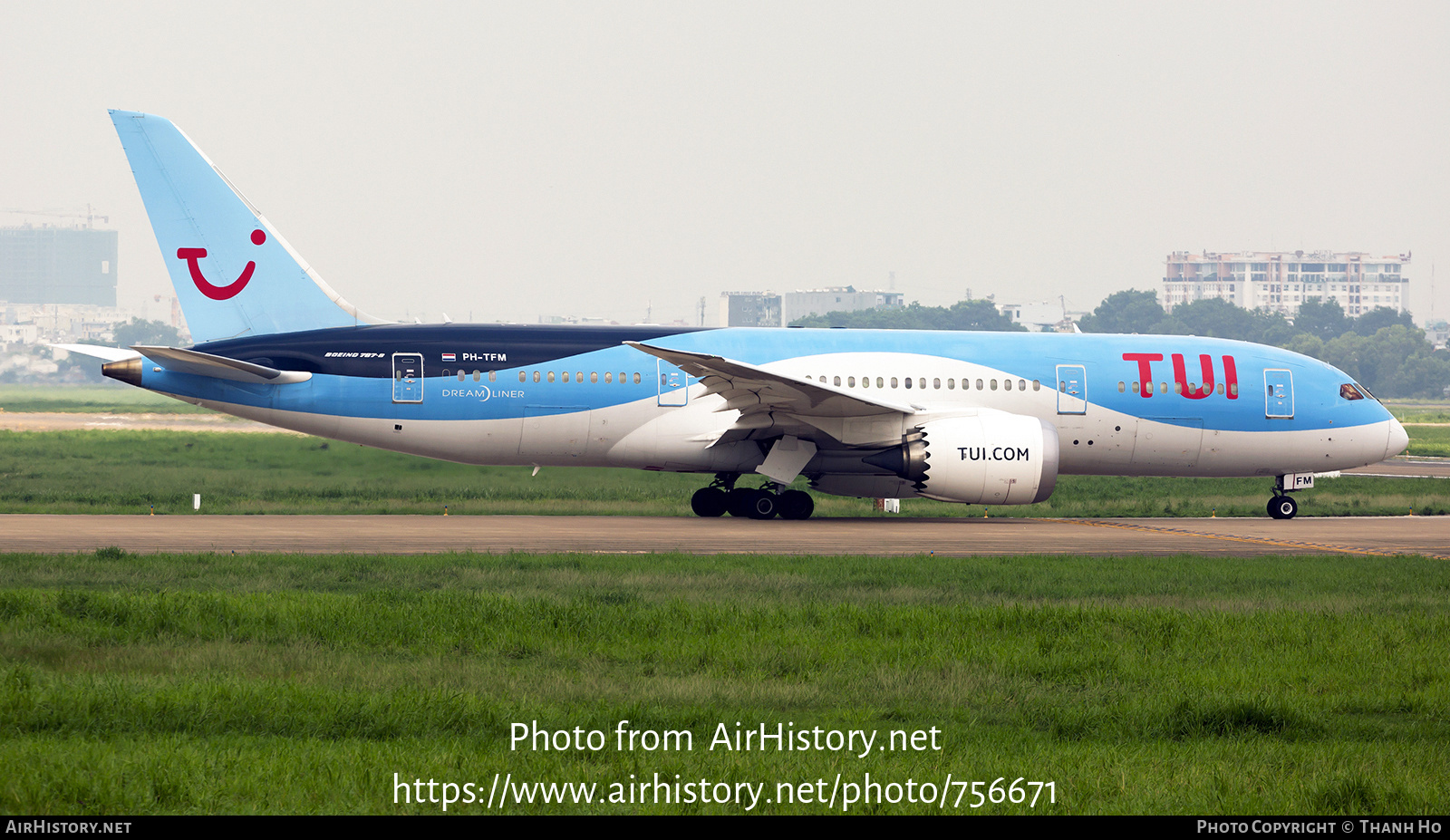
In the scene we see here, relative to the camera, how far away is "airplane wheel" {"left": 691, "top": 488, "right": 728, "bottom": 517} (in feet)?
78.9

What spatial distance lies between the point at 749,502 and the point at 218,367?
32.0 ft

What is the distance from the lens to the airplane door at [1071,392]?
24.0 meters

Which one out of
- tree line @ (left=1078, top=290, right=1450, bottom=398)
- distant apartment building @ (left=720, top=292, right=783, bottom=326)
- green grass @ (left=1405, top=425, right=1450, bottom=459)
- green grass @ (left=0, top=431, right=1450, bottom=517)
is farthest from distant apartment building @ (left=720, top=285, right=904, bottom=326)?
green grass @ (left=0, top=431, right=1450, bottom=517)

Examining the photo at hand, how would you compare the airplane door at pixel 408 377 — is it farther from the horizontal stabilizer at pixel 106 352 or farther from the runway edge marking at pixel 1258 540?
the runway edge marking at pixel 1258 540

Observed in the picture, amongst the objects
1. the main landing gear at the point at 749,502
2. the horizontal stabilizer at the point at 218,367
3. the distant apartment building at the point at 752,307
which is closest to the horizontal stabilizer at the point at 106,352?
the horizontal stabilizer at the point at 218,367

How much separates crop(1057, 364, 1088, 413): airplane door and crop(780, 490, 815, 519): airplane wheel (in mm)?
5113

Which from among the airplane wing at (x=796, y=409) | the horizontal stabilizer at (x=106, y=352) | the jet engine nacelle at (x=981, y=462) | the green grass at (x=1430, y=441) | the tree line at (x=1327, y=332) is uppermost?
the tree line at (x=1327, y=332)

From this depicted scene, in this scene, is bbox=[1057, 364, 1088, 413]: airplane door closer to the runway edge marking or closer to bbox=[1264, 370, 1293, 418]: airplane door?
the runway edge marking

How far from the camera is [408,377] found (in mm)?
22719

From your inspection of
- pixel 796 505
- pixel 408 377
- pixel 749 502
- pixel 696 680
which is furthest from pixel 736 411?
pixel 696 680

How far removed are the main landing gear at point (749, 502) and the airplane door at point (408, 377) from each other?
18.1 feet

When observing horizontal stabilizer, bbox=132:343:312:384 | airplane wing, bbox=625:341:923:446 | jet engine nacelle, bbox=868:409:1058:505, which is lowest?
jet engine nacelle, bbox=868:409:1058:505

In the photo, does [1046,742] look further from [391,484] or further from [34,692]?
[391,484]

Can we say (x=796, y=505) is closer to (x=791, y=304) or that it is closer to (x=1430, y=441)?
(x=1430, y=441)
